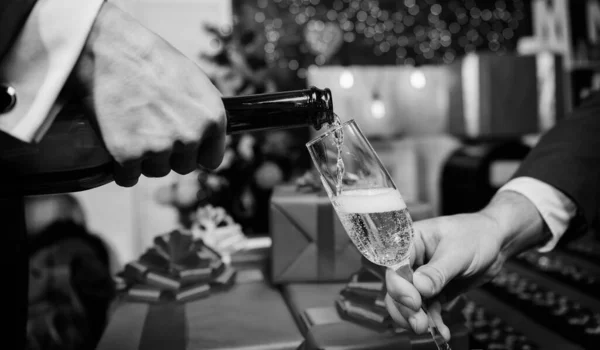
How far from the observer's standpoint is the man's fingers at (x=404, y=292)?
680mm

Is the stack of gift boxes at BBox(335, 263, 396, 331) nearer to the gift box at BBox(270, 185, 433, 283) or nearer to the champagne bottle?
the gift box at BBox(270, 185, 433, 283)

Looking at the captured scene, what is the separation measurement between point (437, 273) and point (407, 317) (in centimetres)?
9

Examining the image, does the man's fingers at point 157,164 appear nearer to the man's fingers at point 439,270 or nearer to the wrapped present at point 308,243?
the man's fingers at point 439,270

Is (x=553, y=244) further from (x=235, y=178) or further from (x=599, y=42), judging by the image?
(x=599, y=42)

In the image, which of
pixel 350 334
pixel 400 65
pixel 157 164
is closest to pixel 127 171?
pixel 157 164

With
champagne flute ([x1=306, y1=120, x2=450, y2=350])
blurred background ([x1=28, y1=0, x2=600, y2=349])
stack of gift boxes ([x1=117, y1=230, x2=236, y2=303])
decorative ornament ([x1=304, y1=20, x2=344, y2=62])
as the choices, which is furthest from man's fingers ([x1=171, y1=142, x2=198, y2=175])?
decorative ornament ([x1=304, y1=20, x2=344, y2=62])

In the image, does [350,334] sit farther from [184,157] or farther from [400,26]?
[400,26]

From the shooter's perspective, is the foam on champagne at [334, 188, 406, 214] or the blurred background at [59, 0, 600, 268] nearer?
the foam on champagne at [334, 188, 406, 214]

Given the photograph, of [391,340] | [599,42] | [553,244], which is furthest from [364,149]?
[599,42]

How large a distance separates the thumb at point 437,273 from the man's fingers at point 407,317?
0.11 ft

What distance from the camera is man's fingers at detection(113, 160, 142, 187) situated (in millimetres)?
542

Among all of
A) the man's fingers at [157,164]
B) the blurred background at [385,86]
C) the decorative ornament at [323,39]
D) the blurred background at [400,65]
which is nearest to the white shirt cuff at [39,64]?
the man's fingers at [157,164]

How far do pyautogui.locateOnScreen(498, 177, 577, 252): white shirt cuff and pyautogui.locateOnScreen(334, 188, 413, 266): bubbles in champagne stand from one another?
382 mm

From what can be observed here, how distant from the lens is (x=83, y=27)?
19.1 inches
